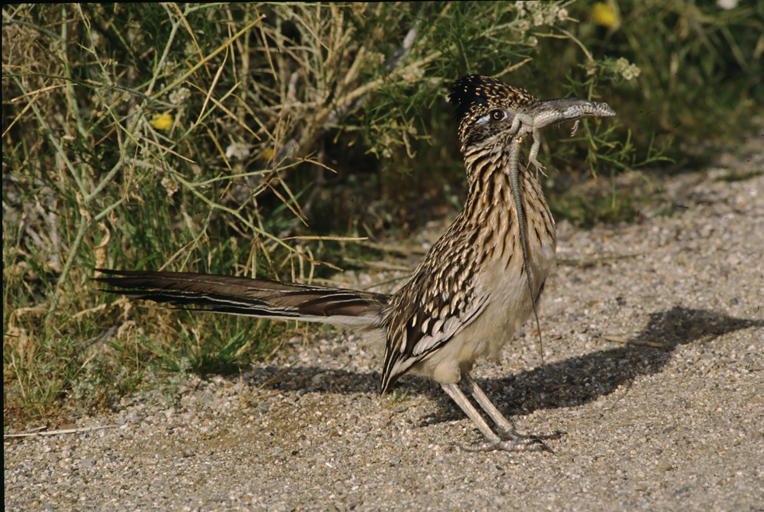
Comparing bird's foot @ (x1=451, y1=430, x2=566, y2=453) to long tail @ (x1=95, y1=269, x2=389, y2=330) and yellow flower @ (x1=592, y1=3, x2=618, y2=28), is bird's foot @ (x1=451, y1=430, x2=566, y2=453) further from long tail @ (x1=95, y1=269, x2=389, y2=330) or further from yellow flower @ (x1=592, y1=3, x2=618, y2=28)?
yellow flower @ (x1=592, y1=3, x2=618, y2=28)

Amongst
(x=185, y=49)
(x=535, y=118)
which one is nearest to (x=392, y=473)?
(x=535, y=118)

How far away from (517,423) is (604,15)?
4341 mm

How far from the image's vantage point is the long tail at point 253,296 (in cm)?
358

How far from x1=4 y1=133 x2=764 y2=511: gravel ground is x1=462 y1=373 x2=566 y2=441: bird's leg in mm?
86

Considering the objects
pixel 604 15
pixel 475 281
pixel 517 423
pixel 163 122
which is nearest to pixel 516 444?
pixel 517 423

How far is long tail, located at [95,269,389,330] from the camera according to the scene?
3.58 metres

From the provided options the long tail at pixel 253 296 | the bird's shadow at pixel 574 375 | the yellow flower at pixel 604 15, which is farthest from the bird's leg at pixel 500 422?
the yellow flower at pixel 604 15

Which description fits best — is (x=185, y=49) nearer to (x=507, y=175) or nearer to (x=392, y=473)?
(x=507, y=175)

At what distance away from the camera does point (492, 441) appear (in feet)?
11.4

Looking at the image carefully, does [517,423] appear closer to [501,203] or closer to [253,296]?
[501,203]

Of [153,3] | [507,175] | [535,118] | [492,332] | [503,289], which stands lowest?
[492,332]

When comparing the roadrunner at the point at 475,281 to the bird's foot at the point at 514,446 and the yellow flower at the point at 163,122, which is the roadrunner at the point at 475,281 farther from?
the yellow flower at the point at 163,122

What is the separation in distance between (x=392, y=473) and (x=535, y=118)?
1755 mm

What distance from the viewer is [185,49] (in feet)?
14.3
